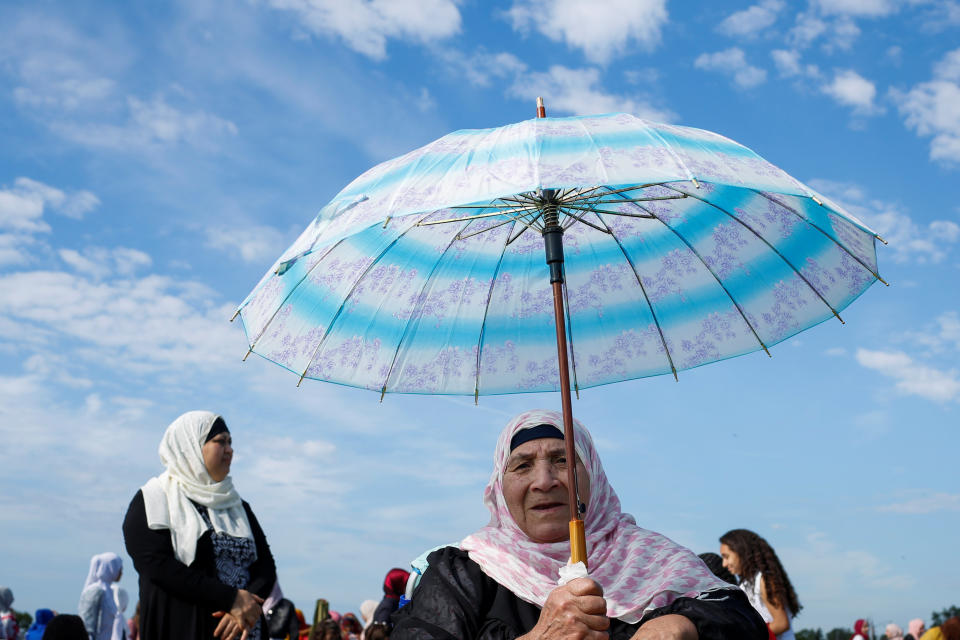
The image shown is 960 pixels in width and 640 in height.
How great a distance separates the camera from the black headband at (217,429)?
4.79 meters

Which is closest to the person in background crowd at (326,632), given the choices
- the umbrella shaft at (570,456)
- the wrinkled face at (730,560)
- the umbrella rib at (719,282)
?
the wrinkled face at (730,560)

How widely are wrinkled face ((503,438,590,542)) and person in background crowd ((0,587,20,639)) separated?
12044 millimetres

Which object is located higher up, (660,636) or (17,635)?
(17,635)

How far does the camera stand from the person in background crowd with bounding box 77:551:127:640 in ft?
26.6

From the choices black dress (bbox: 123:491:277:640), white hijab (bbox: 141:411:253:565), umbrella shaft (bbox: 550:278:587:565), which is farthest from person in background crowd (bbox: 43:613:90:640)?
umbrella shaft (bbox: 550:278:587:565)

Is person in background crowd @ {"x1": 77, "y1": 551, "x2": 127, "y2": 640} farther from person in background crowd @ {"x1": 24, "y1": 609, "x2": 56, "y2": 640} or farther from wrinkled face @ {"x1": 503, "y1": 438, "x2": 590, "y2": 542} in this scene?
wrinkled face @ {"x1": 503, "y1": 438, "x2": 590, "y2": 542}

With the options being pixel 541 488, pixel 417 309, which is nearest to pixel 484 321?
pixel 417 309

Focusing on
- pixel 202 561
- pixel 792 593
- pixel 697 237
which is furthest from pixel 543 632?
pixel 792 593

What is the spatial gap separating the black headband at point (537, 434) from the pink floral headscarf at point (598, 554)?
0.06 ft

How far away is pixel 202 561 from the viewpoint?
4465 mm

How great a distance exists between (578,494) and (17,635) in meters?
13.5

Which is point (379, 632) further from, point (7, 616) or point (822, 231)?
point (7, 616)

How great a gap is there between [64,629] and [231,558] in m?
1.35

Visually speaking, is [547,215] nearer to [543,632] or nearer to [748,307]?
[748,307]
